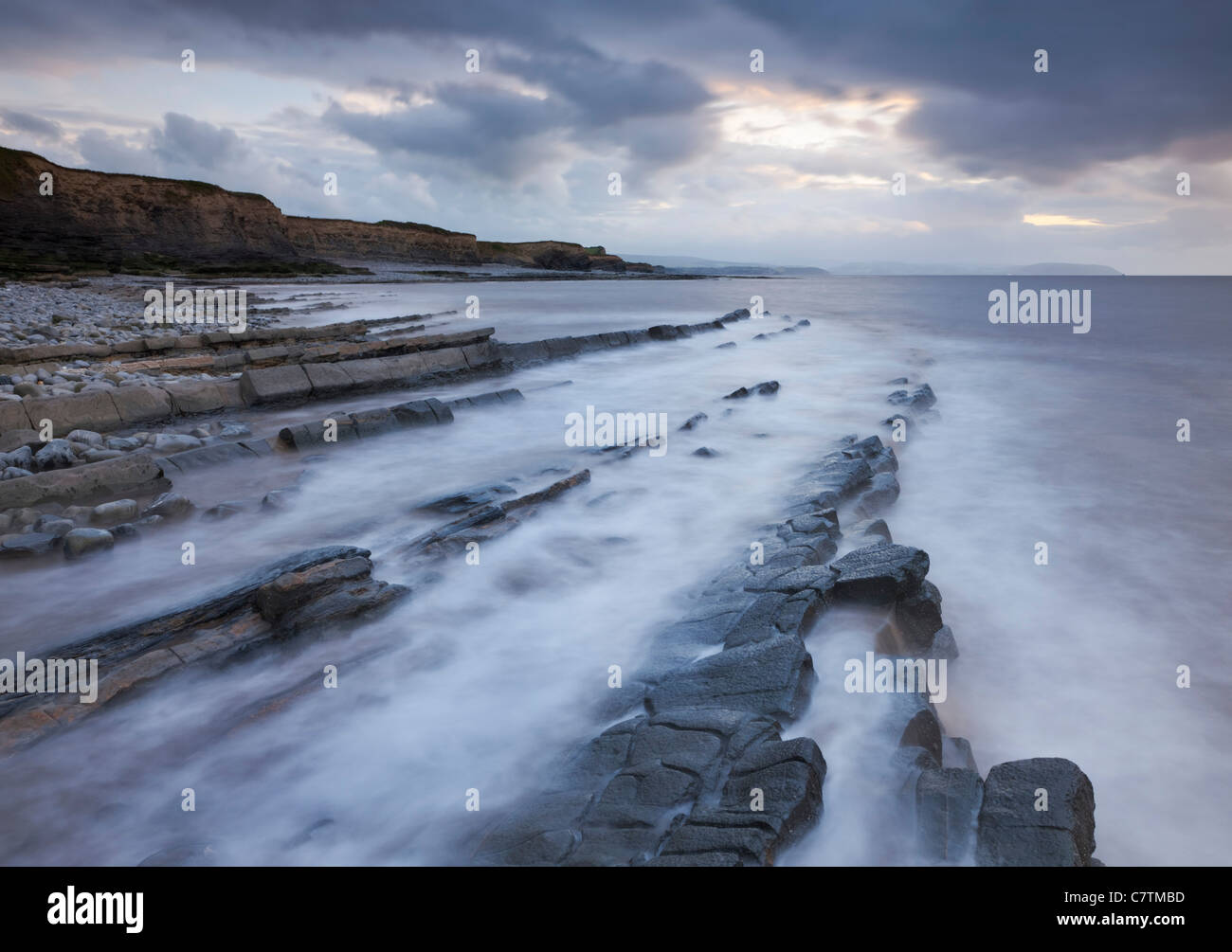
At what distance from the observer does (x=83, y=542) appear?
483 centimetres

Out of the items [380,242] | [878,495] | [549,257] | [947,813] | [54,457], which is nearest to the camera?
[947,813]

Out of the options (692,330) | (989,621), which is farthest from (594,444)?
(692,330)

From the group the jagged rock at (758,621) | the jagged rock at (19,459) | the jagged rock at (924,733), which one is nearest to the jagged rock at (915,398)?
the jagged rock at (758,621)

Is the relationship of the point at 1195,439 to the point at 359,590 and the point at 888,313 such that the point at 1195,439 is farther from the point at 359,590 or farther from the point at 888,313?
the point at 888,313

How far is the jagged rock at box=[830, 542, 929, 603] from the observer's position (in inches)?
156

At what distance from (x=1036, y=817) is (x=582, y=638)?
2514 mm

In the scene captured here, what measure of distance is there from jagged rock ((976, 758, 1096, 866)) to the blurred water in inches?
16.9

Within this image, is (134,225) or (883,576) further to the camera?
(134,225)

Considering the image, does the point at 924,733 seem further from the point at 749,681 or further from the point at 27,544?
the point at 27,544

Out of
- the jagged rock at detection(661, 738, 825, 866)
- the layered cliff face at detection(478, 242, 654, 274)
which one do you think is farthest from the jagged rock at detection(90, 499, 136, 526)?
the layered cliff face at detection(478, 242, 654, 274)

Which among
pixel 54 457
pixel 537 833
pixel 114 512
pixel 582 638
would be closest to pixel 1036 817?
pixel 537 833
